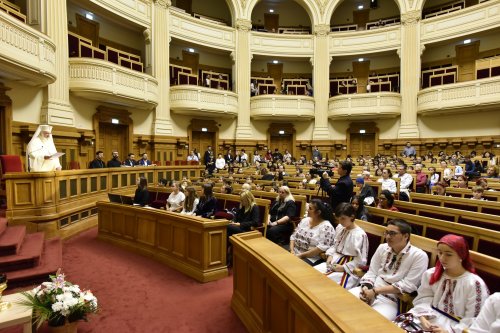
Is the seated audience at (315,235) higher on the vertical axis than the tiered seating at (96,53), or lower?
lower

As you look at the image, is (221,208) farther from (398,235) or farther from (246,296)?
(398,235)

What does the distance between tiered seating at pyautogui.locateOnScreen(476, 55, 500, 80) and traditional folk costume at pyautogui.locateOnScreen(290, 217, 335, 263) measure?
12911mm

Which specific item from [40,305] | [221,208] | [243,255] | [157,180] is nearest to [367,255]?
[243,255]

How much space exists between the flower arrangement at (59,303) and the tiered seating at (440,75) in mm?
14692

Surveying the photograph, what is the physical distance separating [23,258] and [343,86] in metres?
14.4

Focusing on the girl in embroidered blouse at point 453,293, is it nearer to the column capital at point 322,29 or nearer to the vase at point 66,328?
the vase at point 66,328

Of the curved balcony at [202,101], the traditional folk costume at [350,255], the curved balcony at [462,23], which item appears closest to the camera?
the traditional folk costume at [350,255]

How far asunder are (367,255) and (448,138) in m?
12.4

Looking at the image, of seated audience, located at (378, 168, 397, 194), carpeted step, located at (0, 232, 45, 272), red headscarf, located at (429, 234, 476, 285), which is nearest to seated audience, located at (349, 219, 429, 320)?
red headscarf, located at (429, 234, 476, 285)

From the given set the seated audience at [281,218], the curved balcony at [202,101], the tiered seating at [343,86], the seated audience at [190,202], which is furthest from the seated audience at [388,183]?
the tiered seating at [343,86]

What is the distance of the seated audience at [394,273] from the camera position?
2.05m

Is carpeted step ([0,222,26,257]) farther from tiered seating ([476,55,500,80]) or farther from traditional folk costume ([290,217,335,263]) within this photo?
tiered seating ([476,55,500,80])

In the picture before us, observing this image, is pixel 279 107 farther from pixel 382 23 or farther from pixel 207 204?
pixel 207 204

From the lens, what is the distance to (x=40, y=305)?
7.86ft
